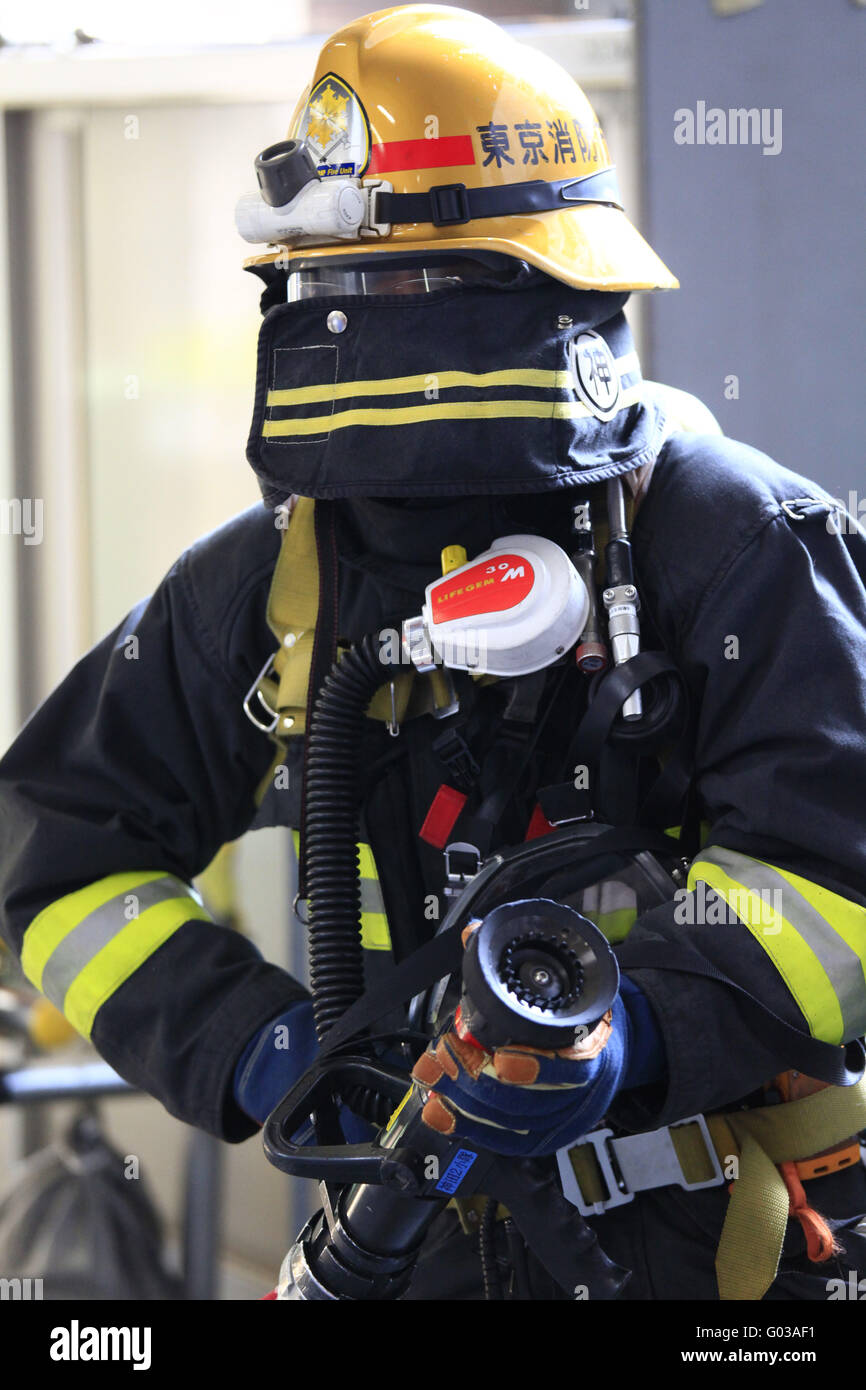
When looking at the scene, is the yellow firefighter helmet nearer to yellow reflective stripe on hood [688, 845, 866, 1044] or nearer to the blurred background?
yellow reflective stripe on hood [688, 845, 866, 1044]

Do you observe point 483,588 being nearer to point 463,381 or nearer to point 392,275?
point 463,381

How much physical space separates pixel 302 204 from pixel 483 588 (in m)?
0.40

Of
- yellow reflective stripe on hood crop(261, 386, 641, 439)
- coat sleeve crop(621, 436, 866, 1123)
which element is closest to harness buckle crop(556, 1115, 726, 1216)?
coat sleeve crop(621, 436, 866, 1123)

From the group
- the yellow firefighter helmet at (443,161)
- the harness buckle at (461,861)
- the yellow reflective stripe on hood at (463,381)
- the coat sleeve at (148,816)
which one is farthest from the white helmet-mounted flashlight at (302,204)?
the harness buckle at (461,861)

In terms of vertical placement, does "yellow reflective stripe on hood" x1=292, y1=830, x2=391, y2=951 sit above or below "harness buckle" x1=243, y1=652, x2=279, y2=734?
below

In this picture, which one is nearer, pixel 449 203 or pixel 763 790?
pixel 763 790

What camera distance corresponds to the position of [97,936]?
4.72 feet

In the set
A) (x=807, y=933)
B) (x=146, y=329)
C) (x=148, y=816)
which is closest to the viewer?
(x=807, y=933)

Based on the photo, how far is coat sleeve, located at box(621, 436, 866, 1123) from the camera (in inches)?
44.4

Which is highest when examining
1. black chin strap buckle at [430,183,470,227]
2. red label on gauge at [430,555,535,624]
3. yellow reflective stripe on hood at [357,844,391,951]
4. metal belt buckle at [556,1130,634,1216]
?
black chin strap buckle at [430,183,470,227]

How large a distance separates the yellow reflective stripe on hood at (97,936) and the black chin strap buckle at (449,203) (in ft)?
2.48

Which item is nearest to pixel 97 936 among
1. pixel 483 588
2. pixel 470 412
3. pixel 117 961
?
pixel 117 961

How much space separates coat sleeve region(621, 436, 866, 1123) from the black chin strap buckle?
0.36m
